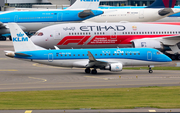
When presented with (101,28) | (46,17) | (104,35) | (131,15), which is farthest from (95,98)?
(46,17)

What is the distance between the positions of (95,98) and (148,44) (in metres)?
28.3

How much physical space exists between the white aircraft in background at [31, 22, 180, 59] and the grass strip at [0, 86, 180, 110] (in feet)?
76.8

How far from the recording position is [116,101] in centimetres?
2242

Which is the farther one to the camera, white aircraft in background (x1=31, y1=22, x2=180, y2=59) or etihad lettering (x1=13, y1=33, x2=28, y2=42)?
white aircraft in background (x1=31, y1=22, x2=180, y2=59)

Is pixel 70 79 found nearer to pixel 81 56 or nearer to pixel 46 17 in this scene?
pixel 81 56

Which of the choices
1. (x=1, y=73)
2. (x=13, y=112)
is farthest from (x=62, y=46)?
(x=13, y=112)

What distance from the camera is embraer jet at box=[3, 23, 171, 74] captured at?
1474 inches

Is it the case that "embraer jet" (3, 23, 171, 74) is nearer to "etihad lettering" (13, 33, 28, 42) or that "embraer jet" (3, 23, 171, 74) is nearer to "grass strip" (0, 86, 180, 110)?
"etihad lettering" (13, 33, 28, 42)

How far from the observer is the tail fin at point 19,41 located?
37.9 meters

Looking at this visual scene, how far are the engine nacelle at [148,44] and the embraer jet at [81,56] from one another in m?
11.3

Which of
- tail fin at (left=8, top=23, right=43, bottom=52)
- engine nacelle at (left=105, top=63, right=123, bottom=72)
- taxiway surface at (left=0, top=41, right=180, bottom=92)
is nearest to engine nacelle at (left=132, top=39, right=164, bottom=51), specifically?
taxiway surface at (left=0, top=41, right=180, bottom=92)

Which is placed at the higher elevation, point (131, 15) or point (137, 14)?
point (137, 14)

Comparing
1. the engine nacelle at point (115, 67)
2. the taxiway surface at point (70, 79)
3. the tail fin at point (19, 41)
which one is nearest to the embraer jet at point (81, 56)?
the tail fin at point (19, 41)

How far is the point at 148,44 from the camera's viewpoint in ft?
166
